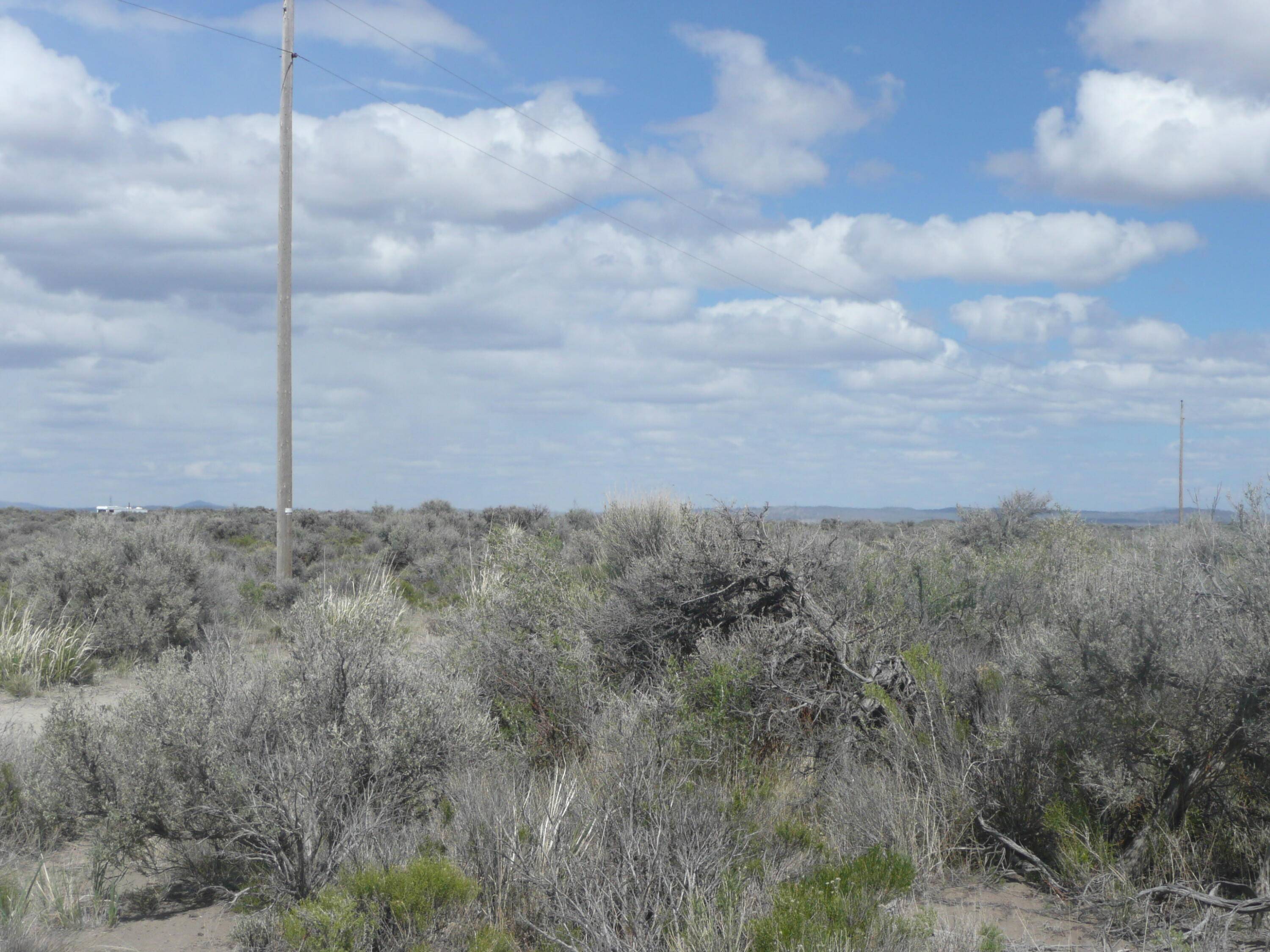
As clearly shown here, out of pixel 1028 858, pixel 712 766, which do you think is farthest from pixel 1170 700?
pixel 712 766

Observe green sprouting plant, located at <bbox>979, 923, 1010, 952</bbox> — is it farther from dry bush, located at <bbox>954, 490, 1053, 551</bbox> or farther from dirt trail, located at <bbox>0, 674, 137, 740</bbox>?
dry bush, located at <bbox>954, 490, 1053, 551</bbox>

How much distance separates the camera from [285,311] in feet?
45.9

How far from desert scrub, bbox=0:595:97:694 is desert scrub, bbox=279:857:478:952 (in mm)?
7860

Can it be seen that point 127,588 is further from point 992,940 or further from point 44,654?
point 992,940

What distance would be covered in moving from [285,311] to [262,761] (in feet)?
33.4

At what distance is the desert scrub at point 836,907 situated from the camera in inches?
145

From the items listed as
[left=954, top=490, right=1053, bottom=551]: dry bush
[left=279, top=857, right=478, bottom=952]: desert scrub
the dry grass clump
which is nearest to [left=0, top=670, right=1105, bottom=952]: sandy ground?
the dry grass clump

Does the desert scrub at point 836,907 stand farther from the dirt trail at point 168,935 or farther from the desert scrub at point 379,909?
the dirt trail at point 168,935

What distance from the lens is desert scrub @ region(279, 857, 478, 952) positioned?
4.12 metres

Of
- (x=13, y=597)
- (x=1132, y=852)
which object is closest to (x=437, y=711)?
(x=1132, y=852)

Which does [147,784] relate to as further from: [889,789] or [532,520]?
[532,520]

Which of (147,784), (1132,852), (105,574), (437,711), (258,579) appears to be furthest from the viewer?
(258,579)

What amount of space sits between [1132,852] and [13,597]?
14267 millimetres

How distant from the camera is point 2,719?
366 inches
